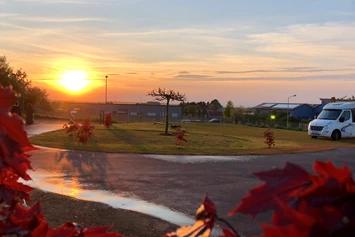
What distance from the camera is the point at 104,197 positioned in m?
8.45

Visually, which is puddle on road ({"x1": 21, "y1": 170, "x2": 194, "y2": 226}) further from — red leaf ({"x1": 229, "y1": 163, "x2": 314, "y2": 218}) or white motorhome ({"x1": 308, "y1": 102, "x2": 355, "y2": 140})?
white motorhome ({"x1": 308, "y1": 102, "x2": 355, "y2": 140})

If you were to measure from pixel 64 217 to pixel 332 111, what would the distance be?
→ 21.2m

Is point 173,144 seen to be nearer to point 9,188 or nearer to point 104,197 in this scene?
point 104,197

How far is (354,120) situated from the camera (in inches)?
979

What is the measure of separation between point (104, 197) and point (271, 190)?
805 cm

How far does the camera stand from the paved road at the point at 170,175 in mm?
8445

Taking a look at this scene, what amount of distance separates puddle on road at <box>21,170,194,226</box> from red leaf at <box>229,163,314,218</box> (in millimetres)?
6245

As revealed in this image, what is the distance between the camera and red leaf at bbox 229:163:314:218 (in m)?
0.67

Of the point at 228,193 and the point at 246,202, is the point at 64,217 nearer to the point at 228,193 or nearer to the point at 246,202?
the point at 228,193

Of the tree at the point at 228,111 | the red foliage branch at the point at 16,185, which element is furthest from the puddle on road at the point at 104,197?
the tree at the point at 228,111

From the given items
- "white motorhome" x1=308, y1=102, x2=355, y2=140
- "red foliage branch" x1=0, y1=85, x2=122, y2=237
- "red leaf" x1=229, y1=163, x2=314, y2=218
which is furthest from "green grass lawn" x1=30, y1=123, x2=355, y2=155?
"red leaf" x1=229, y1=163, x2=314, y2=218

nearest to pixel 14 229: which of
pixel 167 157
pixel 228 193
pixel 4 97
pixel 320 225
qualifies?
pixel 4 97

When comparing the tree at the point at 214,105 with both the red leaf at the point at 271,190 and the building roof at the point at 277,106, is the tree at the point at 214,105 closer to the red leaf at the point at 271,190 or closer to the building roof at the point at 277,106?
the building roof at the point at 277,106

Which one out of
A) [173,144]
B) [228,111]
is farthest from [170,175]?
[228,111]
